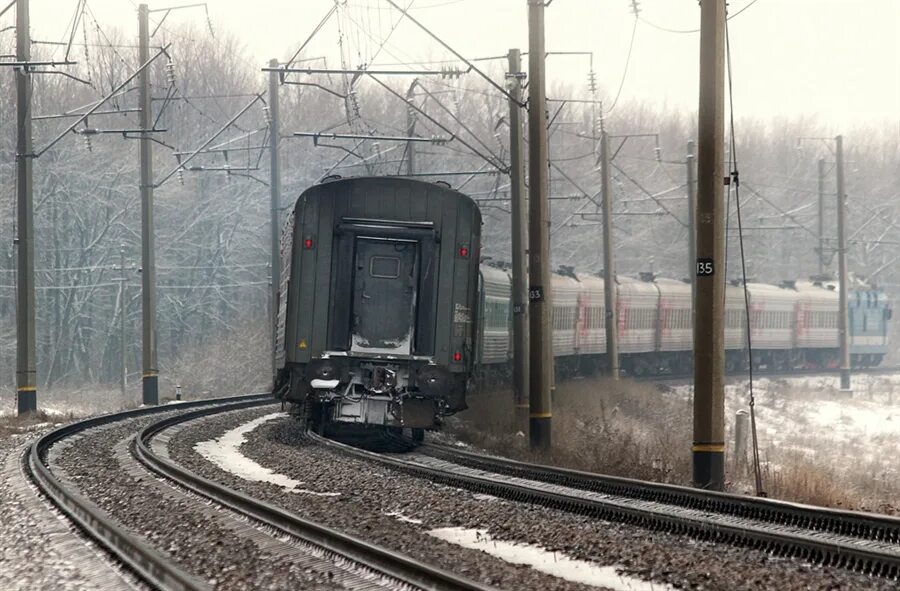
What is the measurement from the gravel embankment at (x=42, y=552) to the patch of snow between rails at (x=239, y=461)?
2.50 m

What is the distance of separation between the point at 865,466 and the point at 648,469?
825 centimetres

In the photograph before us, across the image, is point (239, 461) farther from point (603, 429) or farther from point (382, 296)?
point (603, 429)

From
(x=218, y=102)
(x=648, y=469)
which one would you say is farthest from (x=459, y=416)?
(x=218, y=102)

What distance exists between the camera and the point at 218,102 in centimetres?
6788

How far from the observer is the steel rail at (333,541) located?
7.63 meters

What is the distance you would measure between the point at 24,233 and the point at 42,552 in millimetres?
19049

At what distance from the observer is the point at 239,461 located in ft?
55.3

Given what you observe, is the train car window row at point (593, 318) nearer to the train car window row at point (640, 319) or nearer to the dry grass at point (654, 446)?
the train car window row at point (640, 319)

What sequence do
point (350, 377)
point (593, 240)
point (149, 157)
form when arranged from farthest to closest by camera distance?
point (593, 240), point (149, 157), point (350, 377)

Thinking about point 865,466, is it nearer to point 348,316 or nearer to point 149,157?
point 348,316

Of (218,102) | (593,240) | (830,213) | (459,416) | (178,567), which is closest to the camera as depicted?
(178,567)

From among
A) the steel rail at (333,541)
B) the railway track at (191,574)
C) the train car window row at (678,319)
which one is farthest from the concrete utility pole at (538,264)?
the train car window row at (678,319)

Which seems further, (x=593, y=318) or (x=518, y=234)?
(x=593, y=318)

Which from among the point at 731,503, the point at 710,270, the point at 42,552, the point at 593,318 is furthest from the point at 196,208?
the point at 42,552
